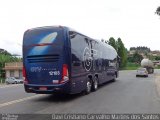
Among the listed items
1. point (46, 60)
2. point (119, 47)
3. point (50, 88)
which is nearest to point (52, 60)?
point (46, 60)

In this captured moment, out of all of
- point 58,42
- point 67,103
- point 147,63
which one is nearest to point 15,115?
point 67,103

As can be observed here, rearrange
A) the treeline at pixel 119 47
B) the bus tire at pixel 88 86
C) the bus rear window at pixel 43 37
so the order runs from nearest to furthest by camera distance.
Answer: the bus rear window at pixel 43 37 < the bus tire at pixel 88 86 < the treeline at pixel 119 47

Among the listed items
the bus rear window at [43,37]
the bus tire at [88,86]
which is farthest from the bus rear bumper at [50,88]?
the bus tire at [88,86]

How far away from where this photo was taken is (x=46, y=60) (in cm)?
1317

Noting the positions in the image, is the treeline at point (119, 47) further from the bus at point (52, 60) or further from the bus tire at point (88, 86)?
the bus at point (52, 60)

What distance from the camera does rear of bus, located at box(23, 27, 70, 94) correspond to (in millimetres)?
12859

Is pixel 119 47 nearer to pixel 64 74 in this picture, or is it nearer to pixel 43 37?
pixel 43 37

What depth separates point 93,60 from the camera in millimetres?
17516

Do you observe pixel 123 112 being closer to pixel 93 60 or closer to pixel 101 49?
pixel 93 60

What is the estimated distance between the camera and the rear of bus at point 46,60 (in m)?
12.9

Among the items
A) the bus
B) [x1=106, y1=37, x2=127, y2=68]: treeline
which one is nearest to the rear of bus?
the bus

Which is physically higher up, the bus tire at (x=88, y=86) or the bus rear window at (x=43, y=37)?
the bus rear window at (x=43, y=37)

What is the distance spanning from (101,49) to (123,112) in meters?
10.4

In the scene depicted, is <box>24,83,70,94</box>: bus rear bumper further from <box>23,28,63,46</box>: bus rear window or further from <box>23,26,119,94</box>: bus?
<box>23,28,63,46</box>: bus rear window
